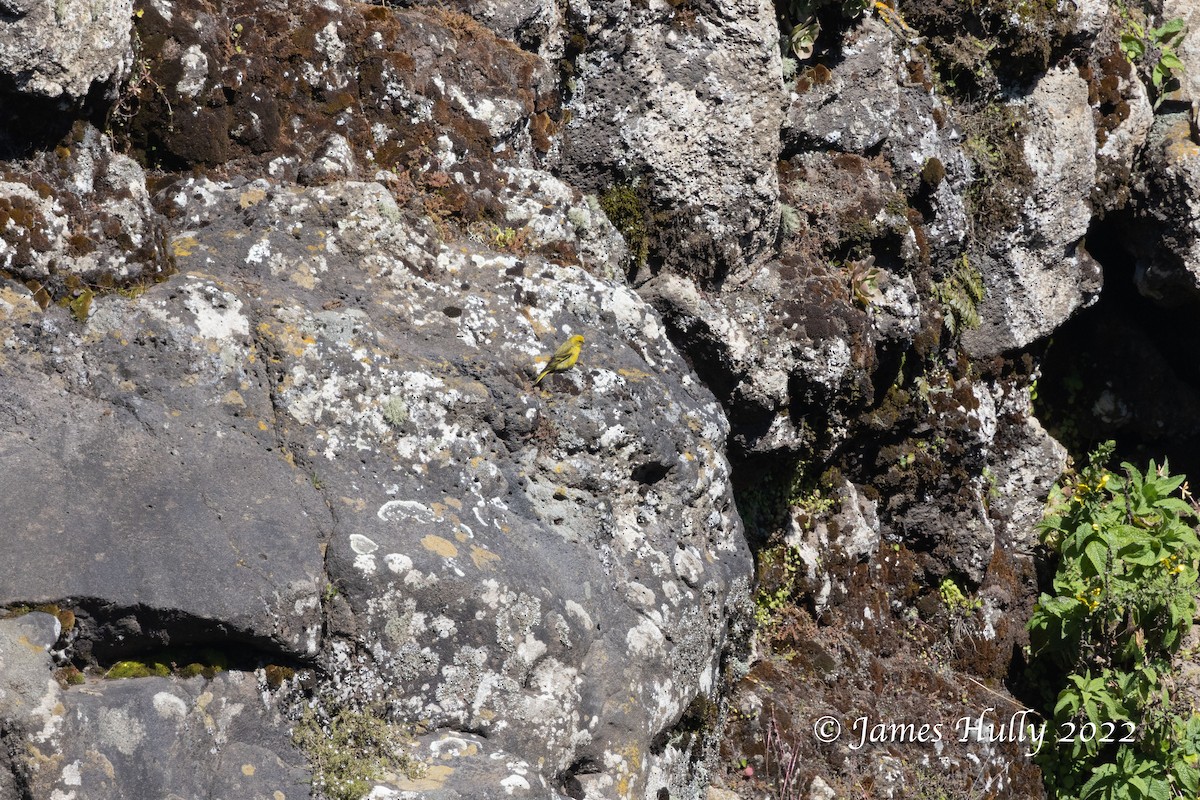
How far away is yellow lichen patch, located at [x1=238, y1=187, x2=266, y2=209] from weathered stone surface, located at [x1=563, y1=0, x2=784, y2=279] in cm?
193

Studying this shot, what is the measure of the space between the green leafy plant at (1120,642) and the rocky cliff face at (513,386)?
0.41 meters

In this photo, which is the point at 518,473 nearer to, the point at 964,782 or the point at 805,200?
the point at 805,200

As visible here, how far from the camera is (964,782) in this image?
6523 mm

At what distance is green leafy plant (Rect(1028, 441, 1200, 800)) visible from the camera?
6.58 metres

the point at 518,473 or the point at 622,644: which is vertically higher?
the point at 518,473

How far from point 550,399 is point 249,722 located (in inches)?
73.4

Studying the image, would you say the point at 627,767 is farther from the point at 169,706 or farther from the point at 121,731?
the point at 121,731

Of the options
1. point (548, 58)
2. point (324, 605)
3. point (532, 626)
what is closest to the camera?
point (324, 605)

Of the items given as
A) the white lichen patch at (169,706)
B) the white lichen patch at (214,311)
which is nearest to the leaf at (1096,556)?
the white lichen patch at (214,311)

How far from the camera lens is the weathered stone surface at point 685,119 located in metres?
5.75

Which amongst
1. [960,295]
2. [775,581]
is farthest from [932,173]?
[775,581]

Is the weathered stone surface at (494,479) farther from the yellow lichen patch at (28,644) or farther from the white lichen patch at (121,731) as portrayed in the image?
the yellow lichen patch at (28,644)

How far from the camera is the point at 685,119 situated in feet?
18.9

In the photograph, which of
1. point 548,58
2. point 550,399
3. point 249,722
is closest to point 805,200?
point 548,58
